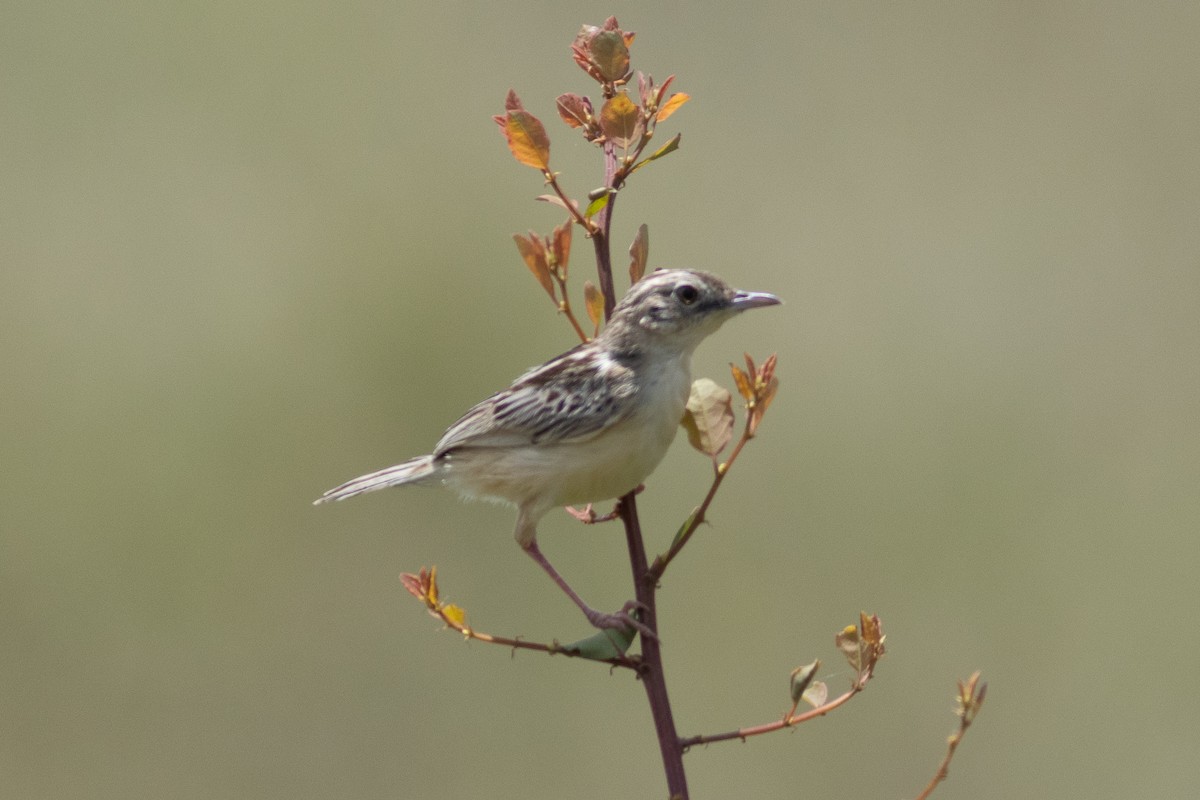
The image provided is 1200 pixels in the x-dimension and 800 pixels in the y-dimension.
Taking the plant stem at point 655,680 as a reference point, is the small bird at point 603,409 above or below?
above

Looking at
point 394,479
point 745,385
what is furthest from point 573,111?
point 394,479

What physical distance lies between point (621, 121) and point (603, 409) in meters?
1.12

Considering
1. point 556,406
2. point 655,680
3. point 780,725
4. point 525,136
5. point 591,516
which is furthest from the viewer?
point 556,406

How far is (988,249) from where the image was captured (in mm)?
11086

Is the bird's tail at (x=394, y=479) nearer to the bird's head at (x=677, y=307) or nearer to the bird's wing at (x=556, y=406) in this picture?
the bird's wing at (x=556, y=406)

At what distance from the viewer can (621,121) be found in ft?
9.22

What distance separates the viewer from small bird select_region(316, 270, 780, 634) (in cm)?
366

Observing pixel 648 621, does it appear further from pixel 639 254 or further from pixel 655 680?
pixel 639 254

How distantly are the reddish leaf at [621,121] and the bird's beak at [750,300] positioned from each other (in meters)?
0.83

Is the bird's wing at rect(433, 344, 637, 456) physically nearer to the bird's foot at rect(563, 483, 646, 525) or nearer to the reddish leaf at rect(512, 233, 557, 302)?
the bird's foot at rect(563, 483, 646, 525)

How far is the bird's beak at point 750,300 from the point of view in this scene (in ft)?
11.8

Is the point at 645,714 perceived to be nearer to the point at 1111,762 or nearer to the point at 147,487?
the point at 1111,762

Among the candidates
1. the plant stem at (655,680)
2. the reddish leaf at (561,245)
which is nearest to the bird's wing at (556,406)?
the plant stem at (655,680)

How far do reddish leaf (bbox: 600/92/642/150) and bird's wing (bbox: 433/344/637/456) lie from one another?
104 cm
